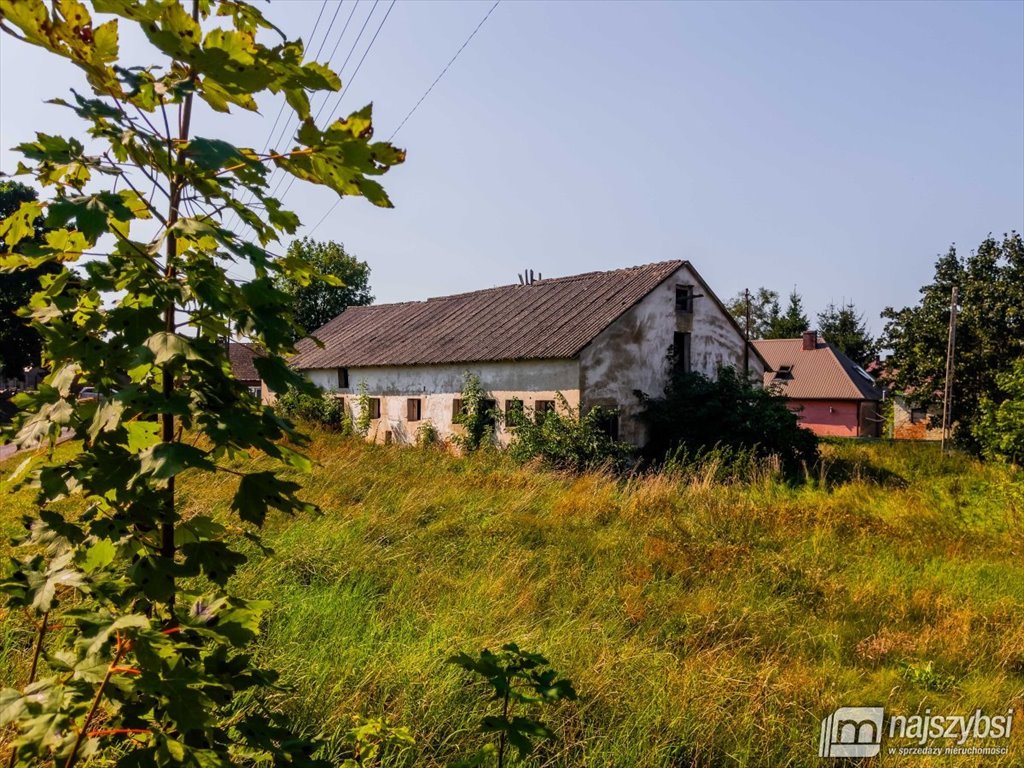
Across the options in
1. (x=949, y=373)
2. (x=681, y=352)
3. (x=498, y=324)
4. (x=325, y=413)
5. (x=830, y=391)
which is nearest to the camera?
(x=681, y=352)

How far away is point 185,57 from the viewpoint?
1.51 meters

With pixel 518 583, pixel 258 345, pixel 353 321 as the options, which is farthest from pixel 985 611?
pixel 353 321

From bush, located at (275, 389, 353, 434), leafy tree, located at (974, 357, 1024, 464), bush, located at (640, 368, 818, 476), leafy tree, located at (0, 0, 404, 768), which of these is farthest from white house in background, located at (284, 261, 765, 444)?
leafy tree, located at (0, 0, 404, 768)

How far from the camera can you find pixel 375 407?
2375cm

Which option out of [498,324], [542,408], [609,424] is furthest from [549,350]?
[498,324]

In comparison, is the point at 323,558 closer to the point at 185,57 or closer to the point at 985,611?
the point at 185,57

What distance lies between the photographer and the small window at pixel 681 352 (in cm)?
2023

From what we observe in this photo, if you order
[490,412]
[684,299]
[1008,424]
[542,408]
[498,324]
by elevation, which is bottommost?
[1008,424]

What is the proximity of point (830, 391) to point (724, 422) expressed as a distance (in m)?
26.7

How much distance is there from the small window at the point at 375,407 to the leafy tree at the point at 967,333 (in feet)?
67.0

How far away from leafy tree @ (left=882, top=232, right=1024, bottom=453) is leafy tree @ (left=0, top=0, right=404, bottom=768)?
90.5ft

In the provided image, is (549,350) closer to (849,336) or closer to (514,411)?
(514,411)

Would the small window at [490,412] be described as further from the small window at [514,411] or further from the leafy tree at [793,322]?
the leafy tree at [793,322]

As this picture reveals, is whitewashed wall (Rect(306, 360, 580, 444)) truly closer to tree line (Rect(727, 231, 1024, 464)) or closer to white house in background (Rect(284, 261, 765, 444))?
white house in background (Rect(284, 261, 765, 444))
